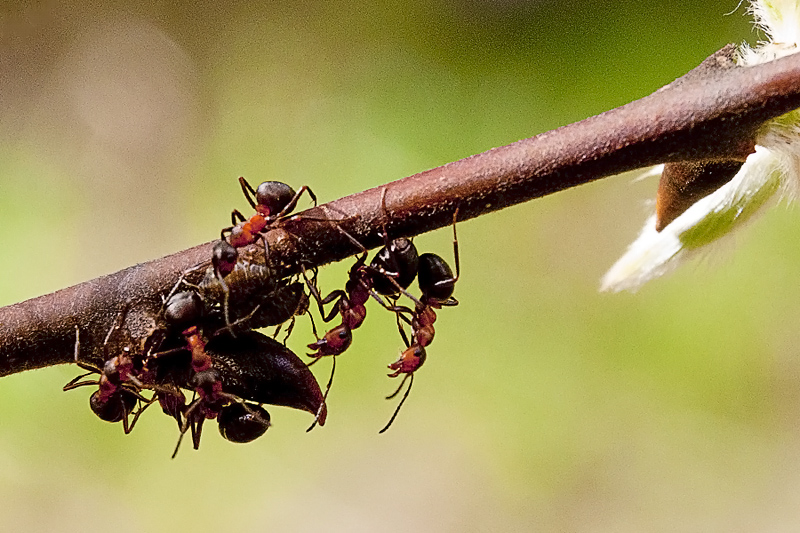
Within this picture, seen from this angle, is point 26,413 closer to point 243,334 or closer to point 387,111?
point 387,111

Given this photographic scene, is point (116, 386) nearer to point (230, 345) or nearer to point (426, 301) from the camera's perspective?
point (230, 345)

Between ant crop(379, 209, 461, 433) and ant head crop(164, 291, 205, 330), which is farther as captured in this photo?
ant crop(379, 209, 461, 433)

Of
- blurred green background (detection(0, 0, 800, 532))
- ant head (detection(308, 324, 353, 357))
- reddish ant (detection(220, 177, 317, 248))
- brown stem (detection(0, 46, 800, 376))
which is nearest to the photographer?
brown stem (detection(0, 46, 800, 376))

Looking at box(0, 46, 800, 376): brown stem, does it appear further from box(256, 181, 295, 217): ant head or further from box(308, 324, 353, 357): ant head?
box(308, 324, 353, 357): ant head

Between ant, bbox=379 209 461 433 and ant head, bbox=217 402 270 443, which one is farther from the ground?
ant, bbox=379 209 461 433

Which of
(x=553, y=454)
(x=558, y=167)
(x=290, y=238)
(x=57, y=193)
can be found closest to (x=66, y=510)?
(x=57, y=193)

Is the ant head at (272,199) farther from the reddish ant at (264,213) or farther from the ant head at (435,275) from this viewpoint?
the ant head at (435,275)

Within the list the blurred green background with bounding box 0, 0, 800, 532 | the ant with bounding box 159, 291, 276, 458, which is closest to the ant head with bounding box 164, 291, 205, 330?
the ant with bounding box 159, 291, 276, 458
